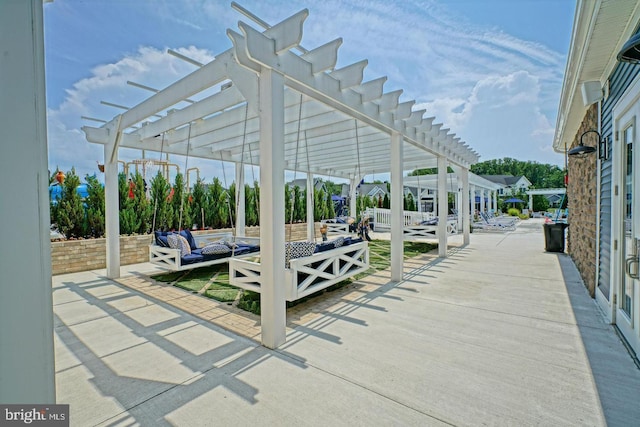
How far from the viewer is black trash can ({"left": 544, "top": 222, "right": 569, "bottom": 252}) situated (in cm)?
900

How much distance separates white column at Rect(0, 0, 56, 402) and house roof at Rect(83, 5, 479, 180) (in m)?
2.03

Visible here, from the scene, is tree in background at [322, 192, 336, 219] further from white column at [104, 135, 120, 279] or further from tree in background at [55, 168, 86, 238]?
white column at [104, 135, 120, 279]

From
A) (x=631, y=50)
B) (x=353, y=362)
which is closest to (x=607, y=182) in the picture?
(x=631, y=50)

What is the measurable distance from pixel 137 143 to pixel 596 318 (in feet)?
28.0

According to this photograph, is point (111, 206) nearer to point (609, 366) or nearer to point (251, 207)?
point (251, 207)

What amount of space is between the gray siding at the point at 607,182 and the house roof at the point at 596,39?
0.22 meters

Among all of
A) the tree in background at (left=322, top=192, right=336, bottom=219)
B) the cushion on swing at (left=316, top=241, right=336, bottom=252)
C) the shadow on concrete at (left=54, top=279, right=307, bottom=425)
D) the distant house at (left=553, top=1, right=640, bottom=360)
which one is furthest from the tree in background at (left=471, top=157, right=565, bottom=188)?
the shadow on concrete at (left=54, top=279, right=307, bottom=425)

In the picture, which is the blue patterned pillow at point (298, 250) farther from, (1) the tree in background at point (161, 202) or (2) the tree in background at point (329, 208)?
(2) the tree in background at point (329, 208)

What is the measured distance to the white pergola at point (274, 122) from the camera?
124 inches

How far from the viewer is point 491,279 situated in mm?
5875

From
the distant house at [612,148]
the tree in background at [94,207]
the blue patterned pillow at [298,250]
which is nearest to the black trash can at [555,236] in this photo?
the distant house at [612,148]

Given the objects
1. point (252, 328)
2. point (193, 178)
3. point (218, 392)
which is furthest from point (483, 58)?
point (193, 178)

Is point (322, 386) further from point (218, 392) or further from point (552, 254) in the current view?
point (552, 254)

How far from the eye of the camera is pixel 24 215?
112cm
